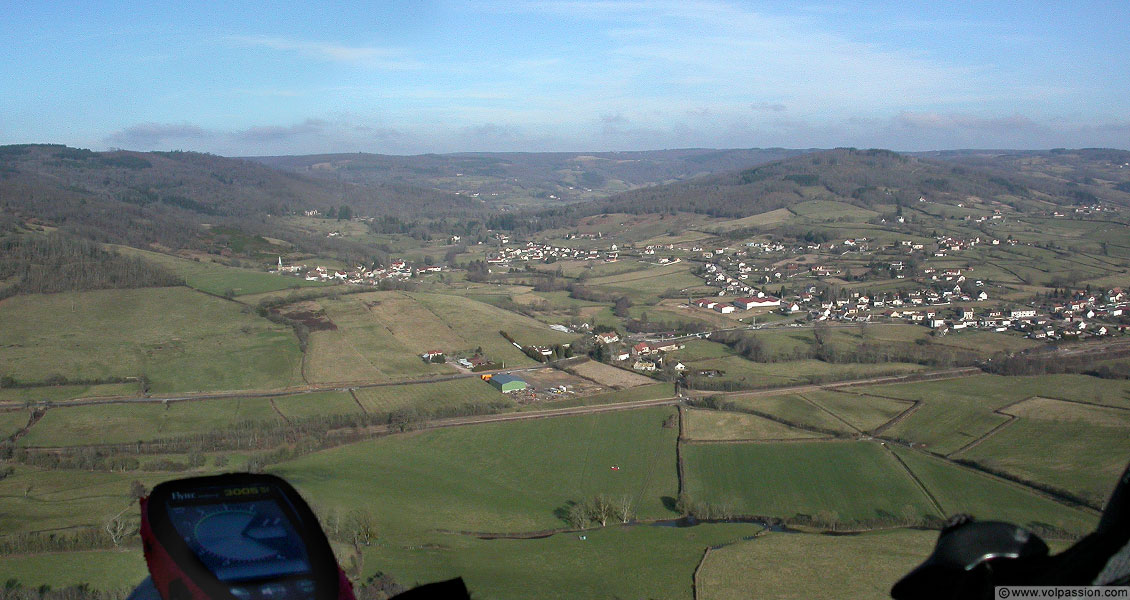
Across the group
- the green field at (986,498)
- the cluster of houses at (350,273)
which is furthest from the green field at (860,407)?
the cluster of houses at (350,273)

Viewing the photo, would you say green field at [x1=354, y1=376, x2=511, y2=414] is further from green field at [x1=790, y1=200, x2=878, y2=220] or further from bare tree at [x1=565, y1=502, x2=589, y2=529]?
green field at [x1=790, y1=200, x2=878, y2=220]

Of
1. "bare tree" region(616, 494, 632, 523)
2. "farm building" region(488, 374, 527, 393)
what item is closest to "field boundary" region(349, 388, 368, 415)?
"farm building" region(488, 374, 527, 393)

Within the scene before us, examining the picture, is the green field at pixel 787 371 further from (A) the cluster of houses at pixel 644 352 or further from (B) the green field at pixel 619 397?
(B) the green field at pixel 619 397

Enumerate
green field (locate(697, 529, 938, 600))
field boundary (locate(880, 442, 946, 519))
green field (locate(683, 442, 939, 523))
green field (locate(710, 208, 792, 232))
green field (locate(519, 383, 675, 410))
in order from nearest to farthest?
green field (locate(697, 529, 938, 600)), field boundary (locate(880, 442, 946, 519)), green field (locate(683, 442, 939, 523)), green field (locate(519, 383, 675, 410)), green field (locate(710, 208, 792, 232))

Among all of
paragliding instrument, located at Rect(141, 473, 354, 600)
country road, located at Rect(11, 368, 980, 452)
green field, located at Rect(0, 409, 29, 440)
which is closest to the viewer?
paragliding instrument, located at Rect(141, 473, 354, 600)

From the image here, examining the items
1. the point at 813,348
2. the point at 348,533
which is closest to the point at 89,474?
the point at 348,533

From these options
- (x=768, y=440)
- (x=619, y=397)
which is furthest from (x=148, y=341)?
(x=768, y=440)
